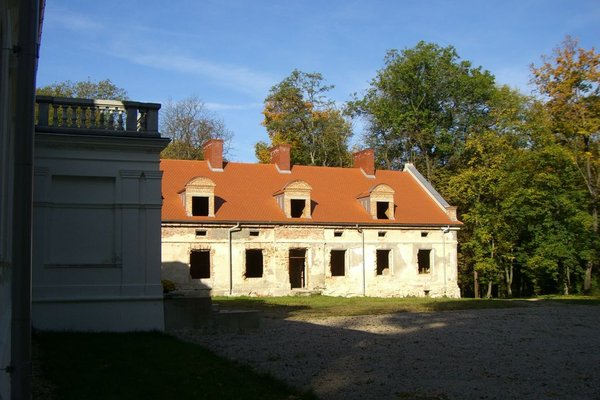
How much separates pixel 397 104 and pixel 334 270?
17074mm

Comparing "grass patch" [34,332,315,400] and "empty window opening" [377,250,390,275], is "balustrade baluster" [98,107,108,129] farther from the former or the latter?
"empty window opening" [377,250,390,275]

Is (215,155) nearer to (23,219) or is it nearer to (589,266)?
(589,266)

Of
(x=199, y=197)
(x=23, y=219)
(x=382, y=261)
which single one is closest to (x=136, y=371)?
(x=23, y=219)

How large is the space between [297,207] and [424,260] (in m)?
7.93

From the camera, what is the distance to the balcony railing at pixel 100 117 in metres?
13.4

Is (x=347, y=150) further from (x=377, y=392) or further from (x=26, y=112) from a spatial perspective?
(x=26, y=112)

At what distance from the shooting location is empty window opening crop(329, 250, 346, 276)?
33.6 metres

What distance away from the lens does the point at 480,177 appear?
3888cm

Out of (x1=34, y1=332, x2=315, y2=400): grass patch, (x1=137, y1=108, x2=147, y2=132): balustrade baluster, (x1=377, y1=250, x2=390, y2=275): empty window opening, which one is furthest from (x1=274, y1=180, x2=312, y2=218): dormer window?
(x1=34, y1=332, x2=315, y2=400): grass patch

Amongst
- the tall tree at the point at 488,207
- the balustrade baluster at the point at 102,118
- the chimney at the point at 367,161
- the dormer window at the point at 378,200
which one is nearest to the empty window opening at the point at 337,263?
the dormer window at the point at 378,200

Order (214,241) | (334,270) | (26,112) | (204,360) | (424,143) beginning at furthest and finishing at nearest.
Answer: (424,143) → (334,270) → (214,241) → (204,360) → (26,112)

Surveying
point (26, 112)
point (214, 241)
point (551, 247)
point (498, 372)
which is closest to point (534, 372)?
point (498, 372)

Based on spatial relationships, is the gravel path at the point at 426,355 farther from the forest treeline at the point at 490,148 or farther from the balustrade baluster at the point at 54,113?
the forest treeline at the point at 490,148

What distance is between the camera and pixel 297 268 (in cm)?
3350
